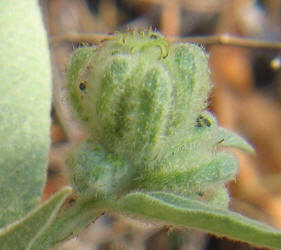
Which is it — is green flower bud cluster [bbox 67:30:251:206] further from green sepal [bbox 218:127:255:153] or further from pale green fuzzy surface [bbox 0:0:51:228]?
pale green fuzzy surface [bbox 0:0:51:228]

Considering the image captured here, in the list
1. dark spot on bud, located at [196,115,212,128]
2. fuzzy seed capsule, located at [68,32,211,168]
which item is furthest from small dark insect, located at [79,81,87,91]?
dark spot on bud, located at [196,115,212,128]

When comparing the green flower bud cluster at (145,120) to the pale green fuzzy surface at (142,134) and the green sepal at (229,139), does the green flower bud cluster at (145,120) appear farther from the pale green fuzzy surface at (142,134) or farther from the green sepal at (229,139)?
the green sepal at (229,139)

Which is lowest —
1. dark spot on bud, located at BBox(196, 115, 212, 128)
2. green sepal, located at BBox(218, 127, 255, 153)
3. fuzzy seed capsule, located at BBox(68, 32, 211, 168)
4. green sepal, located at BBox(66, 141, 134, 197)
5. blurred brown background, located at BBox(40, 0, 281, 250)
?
blurred brown background, located at BBox(40, 0, 281, 250)

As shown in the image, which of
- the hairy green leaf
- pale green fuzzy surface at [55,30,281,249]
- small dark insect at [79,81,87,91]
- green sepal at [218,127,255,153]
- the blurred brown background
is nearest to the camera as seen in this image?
the hairy green leaf

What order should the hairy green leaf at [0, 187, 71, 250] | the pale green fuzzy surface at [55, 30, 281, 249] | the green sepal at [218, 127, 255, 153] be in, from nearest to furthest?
the hairy green leaf at [0, 187, 71, 250] < the pale green fuzzy surface at [55, 30, 281, 249] < the green sepal at [218, 127, 255, 153]

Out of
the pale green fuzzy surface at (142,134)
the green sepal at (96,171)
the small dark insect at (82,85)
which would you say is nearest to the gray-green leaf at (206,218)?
the pale green fuzzy surface at (142,134)

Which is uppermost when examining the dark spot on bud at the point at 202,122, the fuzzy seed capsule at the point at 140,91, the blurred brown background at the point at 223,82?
the fuzzy seed capsule at the point at 140,91
